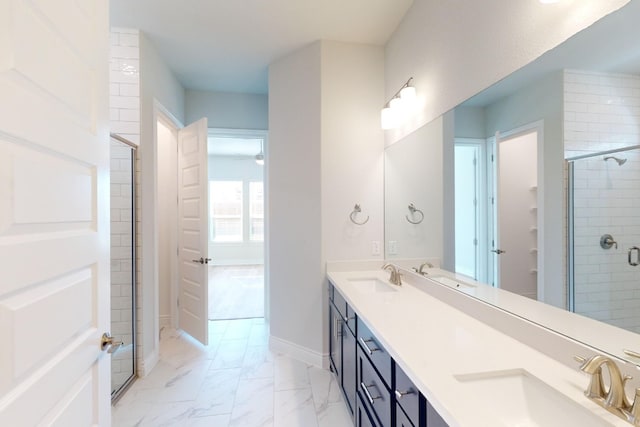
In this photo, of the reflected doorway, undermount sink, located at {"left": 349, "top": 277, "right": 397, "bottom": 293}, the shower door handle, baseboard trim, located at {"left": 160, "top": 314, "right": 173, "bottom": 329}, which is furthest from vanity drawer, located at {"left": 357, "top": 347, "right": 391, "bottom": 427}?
the reflected doorway

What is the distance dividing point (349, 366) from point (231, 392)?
98 cm

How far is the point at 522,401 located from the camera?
83 cm

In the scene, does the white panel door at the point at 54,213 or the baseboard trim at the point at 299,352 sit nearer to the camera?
the white panel door at the point at 54,213

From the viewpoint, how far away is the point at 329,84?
2.49 metres

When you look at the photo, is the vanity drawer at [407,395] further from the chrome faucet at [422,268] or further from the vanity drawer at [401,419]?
the chrome faucet at [422,268]

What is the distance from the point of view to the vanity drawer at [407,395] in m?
0.94

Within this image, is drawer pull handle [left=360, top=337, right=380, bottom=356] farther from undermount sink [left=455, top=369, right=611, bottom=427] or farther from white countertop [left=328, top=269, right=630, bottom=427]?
undermount sink [left=455, top=369, right=611, bottom=427]

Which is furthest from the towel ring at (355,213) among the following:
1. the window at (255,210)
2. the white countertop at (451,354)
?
the window at (255,210)

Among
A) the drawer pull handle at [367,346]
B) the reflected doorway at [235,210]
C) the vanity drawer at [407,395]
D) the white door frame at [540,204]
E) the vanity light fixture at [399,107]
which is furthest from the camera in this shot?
the reflected doorway at [235,210]

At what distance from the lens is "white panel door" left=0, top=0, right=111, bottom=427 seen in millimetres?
603

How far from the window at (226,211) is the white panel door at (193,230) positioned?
4205 millimetres

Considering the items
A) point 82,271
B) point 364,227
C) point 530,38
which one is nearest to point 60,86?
point 82,271

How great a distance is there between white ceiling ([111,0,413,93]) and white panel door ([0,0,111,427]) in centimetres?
137

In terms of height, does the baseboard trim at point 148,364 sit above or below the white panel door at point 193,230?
below
